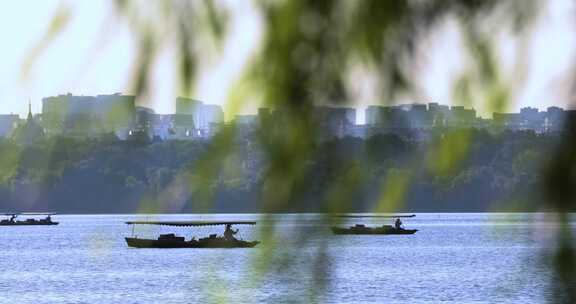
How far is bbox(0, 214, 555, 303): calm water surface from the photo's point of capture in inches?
60.6

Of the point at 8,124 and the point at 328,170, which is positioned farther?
the point at 8,124

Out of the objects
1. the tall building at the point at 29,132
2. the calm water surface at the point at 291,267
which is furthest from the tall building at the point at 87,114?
the calm water surface at the point at 291,267

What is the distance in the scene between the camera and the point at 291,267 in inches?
60.7

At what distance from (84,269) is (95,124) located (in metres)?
73.7

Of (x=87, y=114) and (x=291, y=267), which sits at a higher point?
(x=87, y=114)

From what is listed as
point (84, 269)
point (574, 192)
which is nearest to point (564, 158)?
point (574, 192)

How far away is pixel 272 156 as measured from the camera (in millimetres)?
1592

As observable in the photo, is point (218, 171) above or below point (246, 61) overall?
below

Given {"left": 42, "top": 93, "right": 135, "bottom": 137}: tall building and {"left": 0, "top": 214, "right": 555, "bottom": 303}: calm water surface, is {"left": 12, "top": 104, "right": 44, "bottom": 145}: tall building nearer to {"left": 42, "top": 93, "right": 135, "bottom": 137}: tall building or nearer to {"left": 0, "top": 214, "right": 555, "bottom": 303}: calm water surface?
{"left": 42, "top": 93, "right": 135, "bottom": 137}: tall building

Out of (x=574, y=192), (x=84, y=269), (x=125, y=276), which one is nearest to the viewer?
(x=574, y=192)

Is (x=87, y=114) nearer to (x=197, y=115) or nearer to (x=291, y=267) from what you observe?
(x=197, y=115)

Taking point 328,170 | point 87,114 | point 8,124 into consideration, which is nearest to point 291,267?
point 328,170

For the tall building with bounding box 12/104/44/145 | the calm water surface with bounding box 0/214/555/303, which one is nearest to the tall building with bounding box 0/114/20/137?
the tall building with bounding box 12/104/44/145

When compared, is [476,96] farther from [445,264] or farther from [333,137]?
[445,264]
